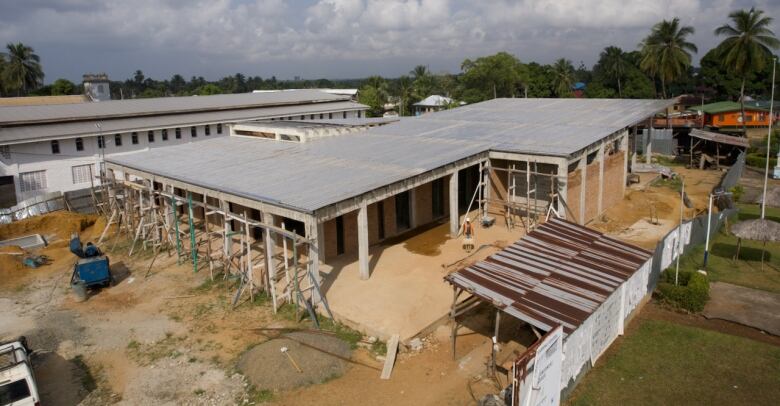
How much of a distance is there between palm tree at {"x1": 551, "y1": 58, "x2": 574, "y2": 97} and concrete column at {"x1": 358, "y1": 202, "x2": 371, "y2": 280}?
224 ft

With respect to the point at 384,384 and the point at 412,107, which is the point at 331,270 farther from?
the point at 412,107

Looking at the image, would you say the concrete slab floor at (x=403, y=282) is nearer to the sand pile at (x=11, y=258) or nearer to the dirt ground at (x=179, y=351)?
the dirt ground at (x=179, y=351)

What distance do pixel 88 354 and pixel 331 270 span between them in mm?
7411

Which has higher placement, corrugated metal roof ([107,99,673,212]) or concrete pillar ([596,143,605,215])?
corrugated metal roof ([107,99,673,212])

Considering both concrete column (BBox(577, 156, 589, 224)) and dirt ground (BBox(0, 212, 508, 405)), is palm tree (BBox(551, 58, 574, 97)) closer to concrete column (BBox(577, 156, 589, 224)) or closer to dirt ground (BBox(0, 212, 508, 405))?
concrete column (BBox(577, 156, 589, 224))

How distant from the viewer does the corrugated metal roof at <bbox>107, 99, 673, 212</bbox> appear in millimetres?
18109

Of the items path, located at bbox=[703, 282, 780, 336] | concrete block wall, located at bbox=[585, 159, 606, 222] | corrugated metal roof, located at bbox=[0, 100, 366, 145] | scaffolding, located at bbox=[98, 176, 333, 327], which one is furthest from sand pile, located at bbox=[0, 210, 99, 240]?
path, located at bbox=[703, 282, 780, 336]

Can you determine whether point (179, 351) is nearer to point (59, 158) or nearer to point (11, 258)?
point (11, 258)

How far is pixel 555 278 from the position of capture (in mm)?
13070

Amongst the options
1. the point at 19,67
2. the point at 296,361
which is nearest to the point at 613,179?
the point at 296,361

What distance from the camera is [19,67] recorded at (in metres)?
66.8

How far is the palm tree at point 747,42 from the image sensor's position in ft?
147

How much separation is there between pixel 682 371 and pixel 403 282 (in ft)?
26.3

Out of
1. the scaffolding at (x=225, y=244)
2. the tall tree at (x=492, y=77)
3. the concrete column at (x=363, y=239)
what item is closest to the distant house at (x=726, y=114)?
the tall tree at (x=492, y=77)
